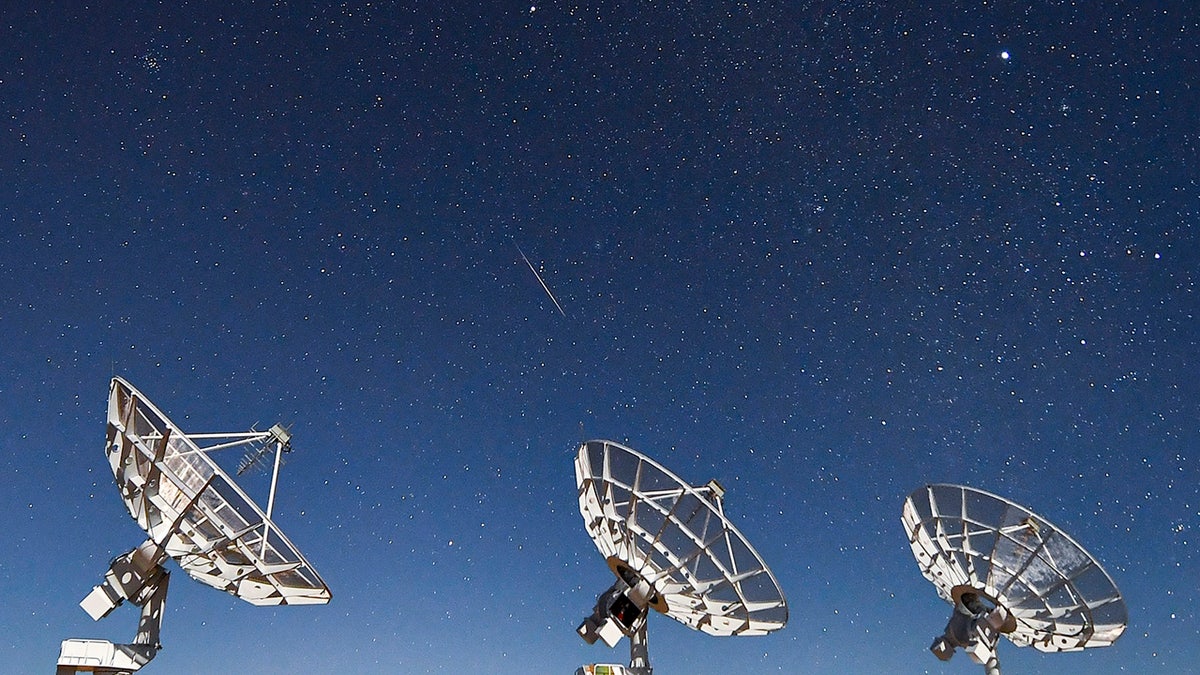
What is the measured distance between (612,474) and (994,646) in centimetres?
924

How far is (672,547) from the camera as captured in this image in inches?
755

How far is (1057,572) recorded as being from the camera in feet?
66.7

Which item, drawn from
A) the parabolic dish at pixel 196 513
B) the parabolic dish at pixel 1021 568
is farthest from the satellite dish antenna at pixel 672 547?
the parabolic dish at pixel 196 513

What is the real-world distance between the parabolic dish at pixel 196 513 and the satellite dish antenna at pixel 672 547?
5.60 metres

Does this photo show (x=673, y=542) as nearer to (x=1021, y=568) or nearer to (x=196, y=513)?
(x=1021, y=568)

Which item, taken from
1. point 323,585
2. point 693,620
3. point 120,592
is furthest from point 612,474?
point 120,592

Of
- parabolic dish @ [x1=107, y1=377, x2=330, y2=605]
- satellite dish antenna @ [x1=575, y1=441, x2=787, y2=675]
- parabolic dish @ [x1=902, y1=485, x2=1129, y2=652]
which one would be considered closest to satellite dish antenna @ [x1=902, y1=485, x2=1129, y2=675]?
parabolic dish @ [x1=902, y1=485, x2=1129, y2=652]

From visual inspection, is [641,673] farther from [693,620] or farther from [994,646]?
[994,646]

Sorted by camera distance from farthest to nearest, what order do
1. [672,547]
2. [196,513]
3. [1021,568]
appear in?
1. [1021,568]
2. [672,547]
3. [196,513]

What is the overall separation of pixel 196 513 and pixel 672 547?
9.00 m

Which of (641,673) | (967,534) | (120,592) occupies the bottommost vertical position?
(641,673)

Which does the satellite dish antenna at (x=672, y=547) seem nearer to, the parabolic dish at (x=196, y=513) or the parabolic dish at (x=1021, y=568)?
the parabolic dish at (x=1021, y=568)

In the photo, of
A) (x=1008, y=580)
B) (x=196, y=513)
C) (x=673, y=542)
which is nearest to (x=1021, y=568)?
(x=1008, y=580)

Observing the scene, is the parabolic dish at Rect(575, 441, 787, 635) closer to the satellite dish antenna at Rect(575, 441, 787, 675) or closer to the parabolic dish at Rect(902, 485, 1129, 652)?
the satellite dish antenna at Rect(575, 441, 787, 675)
